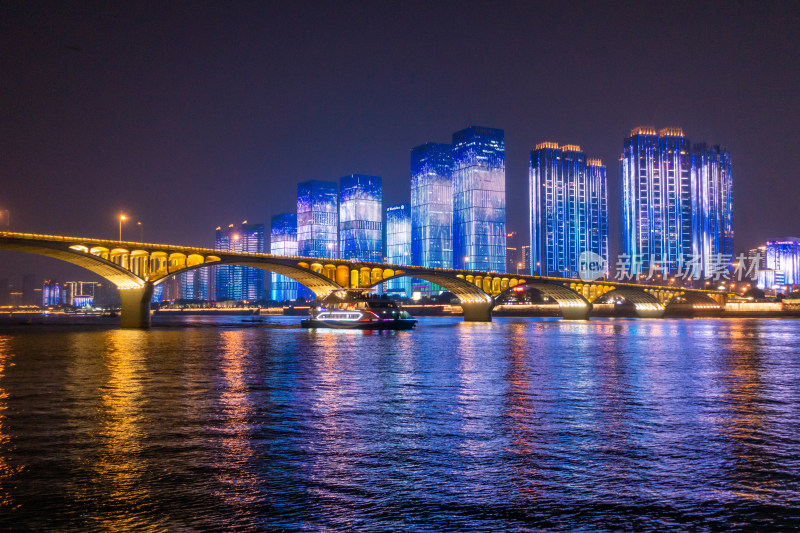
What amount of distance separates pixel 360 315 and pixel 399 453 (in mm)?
74778

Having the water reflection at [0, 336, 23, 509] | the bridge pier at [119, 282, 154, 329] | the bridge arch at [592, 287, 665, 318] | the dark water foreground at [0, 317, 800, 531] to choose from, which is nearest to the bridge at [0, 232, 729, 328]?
the bridge pier at [119, 282, 154, 329]

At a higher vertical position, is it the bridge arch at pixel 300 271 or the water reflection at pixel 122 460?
the bridge arch at pixel 300 271

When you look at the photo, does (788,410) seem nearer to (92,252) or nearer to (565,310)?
(92,252)

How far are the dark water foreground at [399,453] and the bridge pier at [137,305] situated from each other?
6712 centimetres

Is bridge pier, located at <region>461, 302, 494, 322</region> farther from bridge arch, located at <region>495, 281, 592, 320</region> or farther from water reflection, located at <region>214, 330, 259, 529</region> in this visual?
water reflection, located at <region>214, 330, 259, 529</region>

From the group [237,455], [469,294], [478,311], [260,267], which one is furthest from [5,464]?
[469,294]

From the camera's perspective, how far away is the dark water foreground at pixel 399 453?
8.45 metres

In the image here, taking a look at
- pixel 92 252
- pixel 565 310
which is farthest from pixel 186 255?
pixel 565 310

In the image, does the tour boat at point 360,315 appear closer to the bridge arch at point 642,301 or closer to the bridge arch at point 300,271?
→ the bridge arch at point 300,271

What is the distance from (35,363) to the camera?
1347 inches

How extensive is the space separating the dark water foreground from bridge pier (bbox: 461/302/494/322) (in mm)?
109215

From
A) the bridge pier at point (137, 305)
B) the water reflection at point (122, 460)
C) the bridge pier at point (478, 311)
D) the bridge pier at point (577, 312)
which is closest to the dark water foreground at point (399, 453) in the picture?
the water reflection at point (122, 460)

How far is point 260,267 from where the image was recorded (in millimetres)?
113562

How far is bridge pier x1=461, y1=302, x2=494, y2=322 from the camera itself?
134750mm
